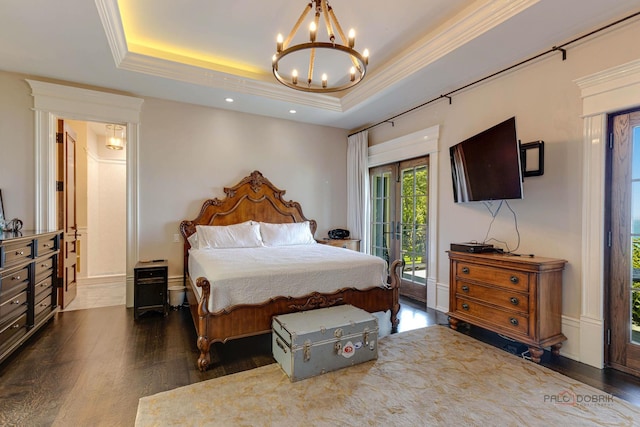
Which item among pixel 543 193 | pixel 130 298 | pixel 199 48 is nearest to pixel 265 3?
pixel 199 48

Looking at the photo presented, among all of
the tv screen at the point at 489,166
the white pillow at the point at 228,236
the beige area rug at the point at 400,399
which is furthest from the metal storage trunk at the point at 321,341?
the white pillow at the point at 228,236

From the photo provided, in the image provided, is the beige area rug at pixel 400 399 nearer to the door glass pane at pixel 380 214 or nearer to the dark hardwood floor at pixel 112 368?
the dark hardwood floor at pixel 112 368

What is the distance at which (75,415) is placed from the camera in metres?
1.96

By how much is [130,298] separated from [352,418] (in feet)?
11.6

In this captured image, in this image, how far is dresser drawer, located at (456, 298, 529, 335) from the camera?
2734mm

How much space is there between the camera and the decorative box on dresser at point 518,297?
8.72 feet

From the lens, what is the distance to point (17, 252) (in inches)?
107

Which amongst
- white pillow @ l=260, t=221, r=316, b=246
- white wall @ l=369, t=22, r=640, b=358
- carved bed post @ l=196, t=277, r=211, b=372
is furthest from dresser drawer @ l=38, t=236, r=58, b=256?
white wall @ l=369, t=22, r=640, b=358

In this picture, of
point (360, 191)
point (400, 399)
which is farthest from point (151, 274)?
point (360, 191)

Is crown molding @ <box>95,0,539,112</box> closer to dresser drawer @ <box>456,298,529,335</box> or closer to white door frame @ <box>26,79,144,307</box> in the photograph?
white door frame @ <box>26,79,144,307</box>

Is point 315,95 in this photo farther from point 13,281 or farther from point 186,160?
point 13,281

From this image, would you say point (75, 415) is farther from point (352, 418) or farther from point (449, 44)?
point (449, 44)

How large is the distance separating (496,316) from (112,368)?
133 inches

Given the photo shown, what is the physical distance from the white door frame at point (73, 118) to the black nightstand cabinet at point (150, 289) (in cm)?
54
